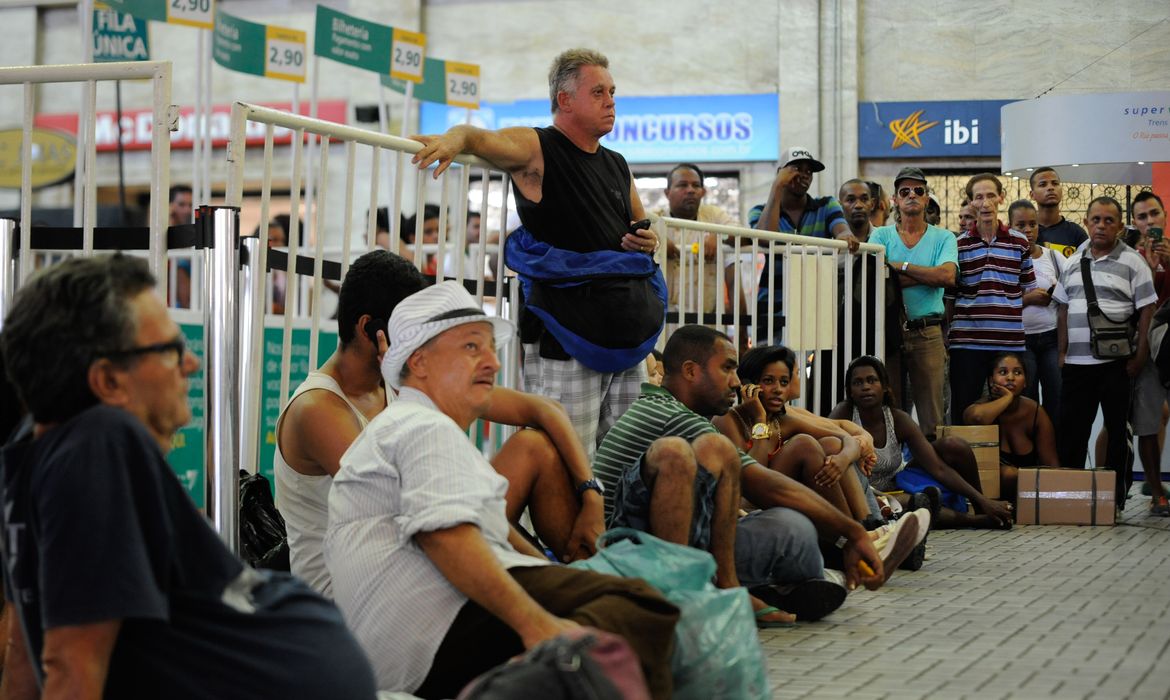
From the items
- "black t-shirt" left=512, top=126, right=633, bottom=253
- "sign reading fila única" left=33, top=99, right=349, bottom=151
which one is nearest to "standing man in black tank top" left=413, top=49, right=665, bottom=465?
"black t-shirt" left=512, top=126, right=633, bottom=253

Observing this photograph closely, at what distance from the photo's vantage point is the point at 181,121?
1828 centimetres

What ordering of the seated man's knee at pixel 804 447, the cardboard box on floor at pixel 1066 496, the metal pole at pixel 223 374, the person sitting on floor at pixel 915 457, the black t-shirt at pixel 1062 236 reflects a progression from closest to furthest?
the metal pole at pixel 223 374 → the seated man's knee at pixel 804 447 → the person sitting on floor at pixel 915 457 → the cardboard box on floor at pixel 1066 496 → the black t-shirt at pixel 1062 236

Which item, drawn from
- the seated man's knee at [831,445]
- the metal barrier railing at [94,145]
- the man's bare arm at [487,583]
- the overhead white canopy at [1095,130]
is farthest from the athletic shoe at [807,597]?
the overhead white canopy at [1095,130]

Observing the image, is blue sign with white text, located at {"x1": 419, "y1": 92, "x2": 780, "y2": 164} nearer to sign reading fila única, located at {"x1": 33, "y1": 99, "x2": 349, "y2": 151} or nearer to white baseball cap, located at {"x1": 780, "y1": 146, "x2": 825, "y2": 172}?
sign reading fila única, located at {"x1": 33, "y1": 99, "x2": 349, "y2": 151}

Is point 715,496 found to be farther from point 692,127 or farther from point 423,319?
point 692,127

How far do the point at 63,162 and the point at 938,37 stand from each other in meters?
10.1

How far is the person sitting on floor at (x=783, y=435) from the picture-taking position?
248 inches

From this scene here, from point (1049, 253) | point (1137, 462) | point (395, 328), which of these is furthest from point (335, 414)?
point (1137, 462)

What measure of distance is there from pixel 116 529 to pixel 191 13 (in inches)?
314

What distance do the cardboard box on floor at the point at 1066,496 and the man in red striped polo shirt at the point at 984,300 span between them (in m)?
0.87

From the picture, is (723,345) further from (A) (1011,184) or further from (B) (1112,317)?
(A) (1011,184)

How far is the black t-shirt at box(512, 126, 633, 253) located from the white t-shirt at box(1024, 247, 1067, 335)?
5473 mm

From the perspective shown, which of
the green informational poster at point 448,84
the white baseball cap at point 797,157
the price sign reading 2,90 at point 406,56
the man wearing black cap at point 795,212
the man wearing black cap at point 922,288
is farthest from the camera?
the green informational poster at point 448,84

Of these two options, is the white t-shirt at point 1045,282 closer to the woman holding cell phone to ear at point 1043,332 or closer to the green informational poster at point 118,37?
the woman holding cell phone to ear at point 1043,332
